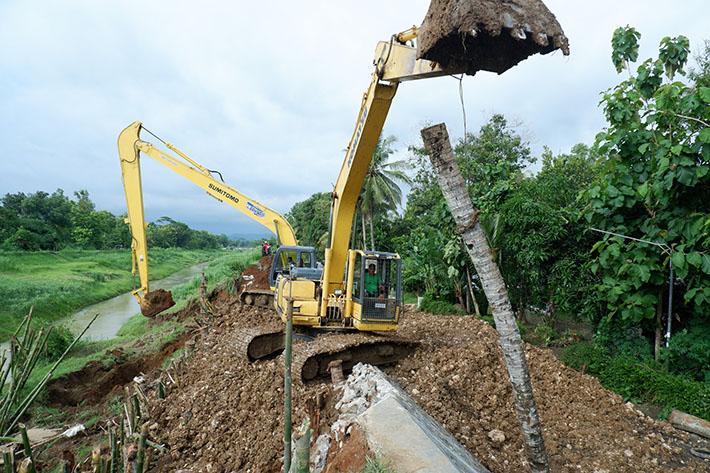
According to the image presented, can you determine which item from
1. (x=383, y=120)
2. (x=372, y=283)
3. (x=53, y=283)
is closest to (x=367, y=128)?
(x=383, y=120)

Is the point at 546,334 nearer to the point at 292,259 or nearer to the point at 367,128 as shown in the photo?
the point at 367,128

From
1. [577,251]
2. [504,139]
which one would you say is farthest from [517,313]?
[504,139]

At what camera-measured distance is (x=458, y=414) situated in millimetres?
4441

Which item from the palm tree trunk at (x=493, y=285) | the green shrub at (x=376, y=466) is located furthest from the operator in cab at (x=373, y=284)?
the green shrub at (x=376, y=466)

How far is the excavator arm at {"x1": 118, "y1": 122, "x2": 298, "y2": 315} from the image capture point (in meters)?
9.69

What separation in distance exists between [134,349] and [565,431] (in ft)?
34.2

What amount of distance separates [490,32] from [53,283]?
81.3 feet

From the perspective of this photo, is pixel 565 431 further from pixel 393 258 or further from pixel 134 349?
pixel 134 349

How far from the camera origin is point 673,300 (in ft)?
20.1

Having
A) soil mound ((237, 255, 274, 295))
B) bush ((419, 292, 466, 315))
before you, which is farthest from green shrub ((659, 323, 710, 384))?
soil mound ((237, 255, 274, 295))

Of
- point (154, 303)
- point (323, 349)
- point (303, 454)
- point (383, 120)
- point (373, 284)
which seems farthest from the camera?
point (154, 303)

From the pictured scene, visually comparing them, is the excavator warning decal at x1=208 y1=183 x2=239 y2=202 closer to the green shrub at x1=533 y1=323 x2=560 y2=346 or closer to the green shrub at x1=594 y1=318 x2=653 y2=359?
the green shrub at x1=533 y1=323 x2=560 y2=346

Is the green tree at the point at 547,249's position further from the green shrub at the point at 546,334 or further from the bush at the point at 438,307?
the bush at the point at 438,307

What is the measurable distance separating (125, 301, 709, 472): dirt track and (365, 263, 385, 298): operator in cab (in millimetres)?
1231
